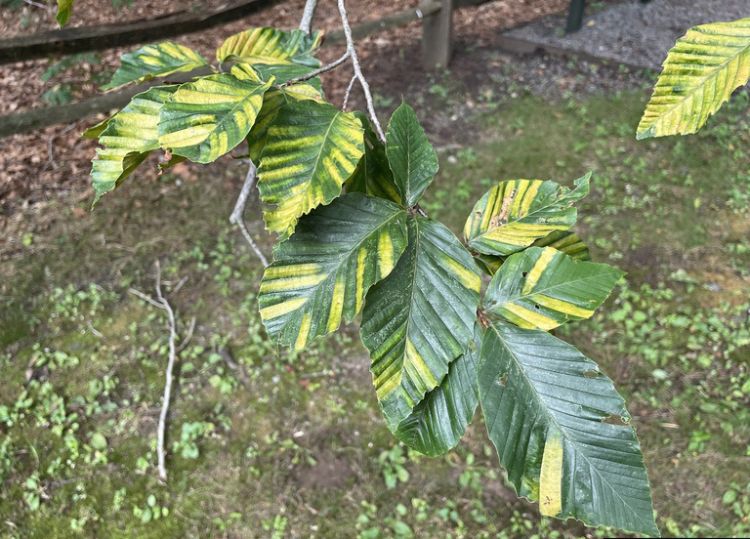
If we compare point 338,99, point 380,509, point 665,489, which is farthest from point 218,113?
point 338,99

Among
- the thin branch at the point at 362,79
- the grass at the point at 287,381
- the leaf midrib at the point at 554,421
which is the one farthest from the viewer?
the grass at the point at 287,381

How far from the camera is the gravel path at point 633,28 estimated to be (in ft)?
13.9

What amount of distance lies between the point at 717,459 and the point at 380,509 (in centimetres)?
133

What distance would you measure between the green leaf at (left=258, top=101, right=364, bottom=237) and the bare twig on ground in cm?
186

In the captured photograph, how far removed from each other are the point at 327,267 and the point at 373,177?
0.19 metres

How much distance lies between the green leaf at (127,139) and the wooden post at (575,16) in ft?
14.7

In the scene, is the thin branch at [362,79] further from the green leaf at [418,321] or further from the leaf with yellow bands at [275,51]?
the green leaf at [418,321]

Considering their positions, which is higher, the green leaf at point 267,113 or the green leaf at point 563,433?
the green leaf at point 267,113

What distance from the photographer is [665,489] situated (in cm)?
209

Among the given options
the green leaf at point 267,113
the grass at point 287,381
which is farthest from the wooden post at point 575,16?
the green leaf at point 267,113

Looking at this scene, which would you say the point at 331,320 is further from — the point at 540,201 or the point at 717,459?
the point at 717,459

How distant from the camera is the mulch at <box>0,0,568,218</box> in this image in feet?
10.6

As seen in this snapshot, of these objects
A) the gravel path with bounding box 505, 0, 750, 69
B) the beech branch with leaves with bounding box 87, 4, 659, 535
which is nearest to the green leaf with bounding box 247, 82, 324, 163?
the beech branch with leaves with bounding box 87, 4, 659, 535

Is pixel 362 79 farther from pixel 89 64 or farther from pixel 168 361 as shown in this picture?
pixel 89 64
